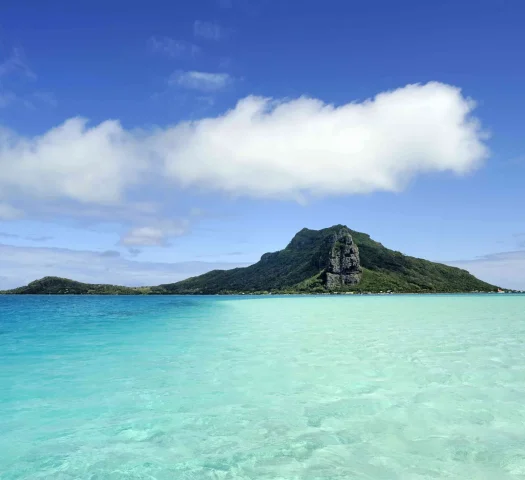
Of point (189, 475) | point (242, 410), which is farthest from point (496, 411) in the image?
point (189, 475)

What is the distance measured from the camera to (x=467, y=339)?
24.9 m

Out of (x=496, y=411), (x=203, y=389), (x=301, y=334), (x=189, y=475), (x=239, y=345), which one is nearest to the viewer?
(x=189, y=475)

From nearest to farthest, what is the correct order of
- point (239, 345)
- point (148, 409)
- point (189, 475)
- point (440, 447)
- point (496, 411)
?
point (189, 475) → point (440, 447) → point (496, 411) → point (148, 409) → point (239, 345)

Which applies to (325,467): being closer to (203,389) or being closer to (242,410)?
(242,410)

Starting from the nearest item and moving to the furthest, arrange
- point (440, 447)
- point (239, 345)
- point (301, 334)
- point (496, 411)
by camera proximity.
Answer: point (440, 447), point (496, 411), point (239, 345), point (301, 334)

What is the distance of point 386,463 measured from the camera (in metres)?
7.62

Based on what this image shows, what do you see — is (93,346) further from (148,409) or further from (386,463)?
(386,463)

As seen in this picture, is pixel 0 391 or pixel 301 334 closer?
pixel 0 391

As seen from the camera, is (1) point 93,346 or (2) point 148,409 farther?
(1) point 93,346

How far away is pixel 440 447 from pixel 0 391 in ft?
43.0

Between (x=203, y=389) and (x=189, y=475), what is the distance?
6.00 meters

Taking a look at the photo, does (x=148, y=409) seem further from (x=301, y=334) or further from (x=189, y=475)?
(x=301, y=334)

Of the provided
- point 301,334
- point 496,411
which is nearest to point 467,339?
point 301,334

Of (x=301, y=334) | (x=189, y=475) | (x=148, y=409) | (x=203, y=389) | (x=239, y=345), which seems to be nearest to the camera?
(x=189, y=475)
